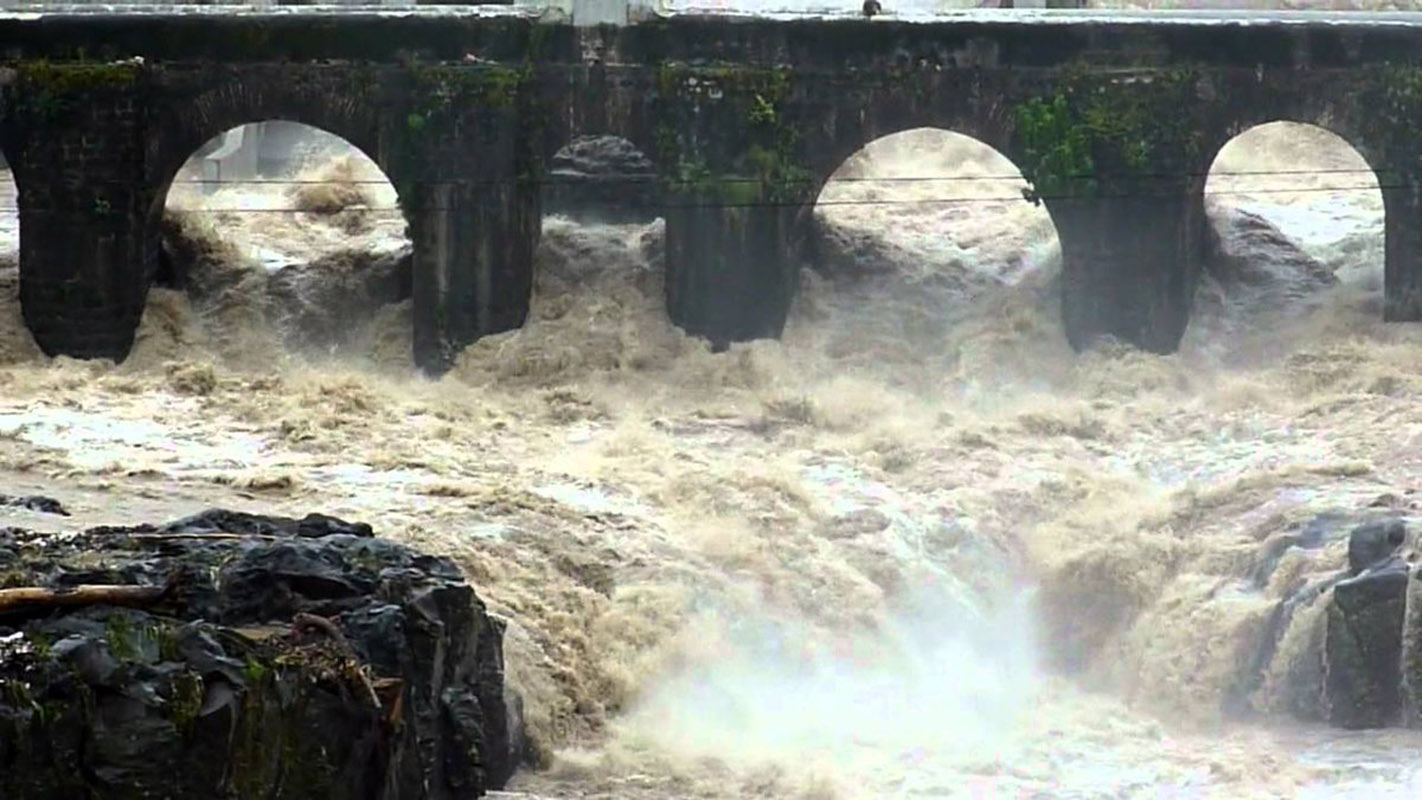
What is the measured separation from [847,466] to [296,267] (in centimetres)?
783

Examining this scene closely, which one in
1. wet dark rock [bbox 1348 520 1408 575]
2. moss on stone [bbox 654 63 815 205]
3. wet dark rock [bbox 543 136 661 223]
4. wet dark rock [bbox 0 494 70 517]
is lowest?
wet dark rock [bbox 0 494 70 517]

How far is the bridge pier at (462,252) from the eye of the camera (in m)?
34.3

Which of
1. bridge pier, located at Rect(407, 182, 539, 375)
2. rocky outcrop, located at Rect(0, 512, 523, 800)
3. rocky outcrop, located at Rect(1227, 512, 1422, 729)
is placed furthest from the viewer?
bridge pier, located at Rect(407, 182, 539, 375)

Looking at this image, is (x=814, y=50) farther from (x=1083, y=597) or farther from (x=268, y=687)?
(x=268, y=687)

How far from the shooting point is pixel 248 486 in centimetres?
2789

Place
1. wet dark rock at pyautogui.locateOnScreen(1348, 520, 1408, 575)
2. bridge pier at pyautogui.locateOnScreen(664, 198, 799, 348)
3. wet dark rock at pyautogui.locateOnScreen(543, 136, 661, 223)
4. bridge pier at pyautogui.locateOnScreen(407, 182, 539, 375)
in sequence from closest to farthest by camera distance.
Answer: wet dark rock at pyautogui.locateOnScreen(1348, 520, 1408, 575) → bridge pier at pyautogui.locateOnScreen(407, 182, 539, 375) → bridge pier at pyautogui.locateOnScreen(664, 198, 799, 348) → wet dark rock at pyautogui.locateOnScreen(543, 136, 661, 223)

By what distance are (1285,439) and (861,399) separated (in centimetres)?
440

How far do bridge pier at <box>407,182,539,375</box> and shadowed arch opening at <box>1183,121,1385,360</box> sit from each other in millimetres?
7575

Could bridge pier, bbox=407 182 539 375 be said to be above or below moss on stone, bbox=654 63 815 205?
below

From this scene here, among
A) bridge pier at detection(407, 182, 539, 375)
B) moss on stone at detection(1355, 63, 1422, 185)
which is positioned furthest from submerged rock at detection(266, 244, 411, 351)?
moss on stone at detection(1355, 63, 1422, 185)

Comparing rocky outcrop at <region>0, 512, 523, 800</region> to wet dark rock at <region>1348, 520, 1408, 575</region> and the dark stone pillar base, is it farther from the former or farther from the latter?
the dark stone pillar base

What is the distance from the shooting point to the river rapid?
25.0 m

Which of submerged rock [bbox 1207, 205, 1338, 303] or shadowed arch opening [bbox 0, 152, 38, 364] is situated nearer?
shadowed arch opening [bbox 0, 152, 38, 364]

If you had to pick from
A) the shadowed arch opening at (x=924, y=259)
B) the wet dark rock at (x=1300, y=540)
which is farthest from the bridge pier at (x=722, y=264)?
the wet dark rock at (x=1300, y=540)
